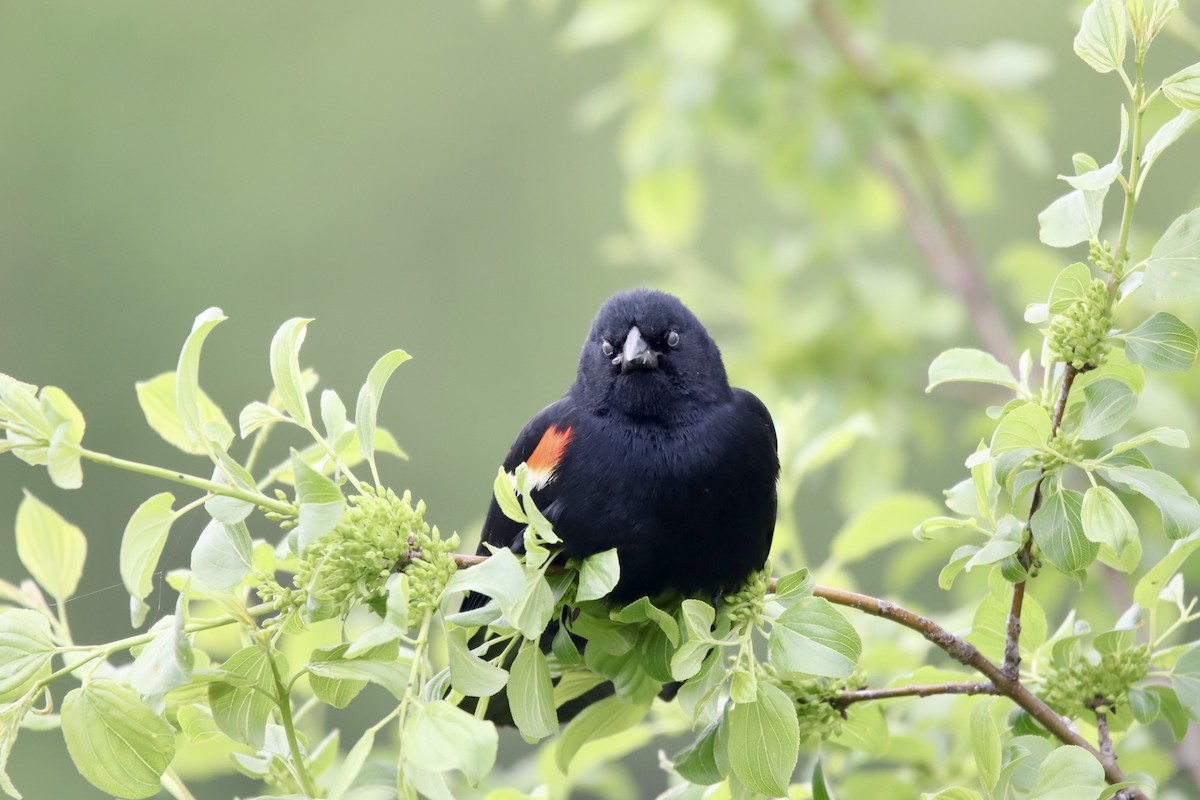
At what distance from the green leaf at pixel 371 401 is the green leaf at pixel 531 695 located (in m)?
0.29

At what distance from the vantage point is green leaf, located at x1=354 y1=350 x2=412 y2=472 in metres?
1.35

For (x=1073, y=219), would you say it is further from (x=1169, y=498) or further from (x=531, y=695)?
(x=531, y=695)

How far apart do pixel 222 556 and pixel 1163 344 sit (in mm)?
1041

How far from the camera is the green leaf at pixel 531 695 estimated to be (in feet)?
4.49

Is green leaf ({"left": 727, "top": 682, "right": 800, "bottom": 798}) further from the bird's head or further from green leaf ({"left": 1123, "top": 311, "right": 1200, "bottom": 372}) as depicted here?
the bird's head

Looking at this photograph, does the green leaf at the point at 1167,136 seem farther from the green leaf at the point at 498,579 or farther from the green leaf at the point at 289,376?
the green leaf at the point at 289,376

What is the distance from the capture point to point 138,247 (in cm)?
1234

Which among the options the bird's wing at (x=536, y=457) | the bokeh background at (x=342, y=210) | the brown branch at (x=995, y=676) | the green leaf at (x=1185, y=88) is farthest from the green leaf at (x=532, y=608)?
the bokeh background at (x=342, y=210)

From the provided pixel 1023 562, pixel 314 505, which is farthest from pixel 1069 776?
pixel 314 505

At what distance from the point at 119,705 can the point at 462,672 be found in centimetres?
36

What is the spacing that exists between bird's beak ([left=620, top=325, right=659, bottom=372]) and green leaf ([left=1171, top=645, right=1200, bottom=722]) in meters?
0.99

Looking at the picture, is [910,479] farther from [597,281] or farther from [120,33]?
[120,33]

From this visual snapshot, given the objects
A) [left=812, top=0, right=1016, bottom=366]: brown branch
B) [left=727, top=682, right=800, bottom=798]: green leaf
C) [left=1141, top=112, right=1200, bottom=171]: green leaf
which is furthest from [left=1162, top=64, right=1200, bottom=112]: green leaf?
[left=812, top=0, right=1016, bottom=366]: brown branch

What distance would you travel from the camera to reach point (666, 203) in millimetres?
3207
